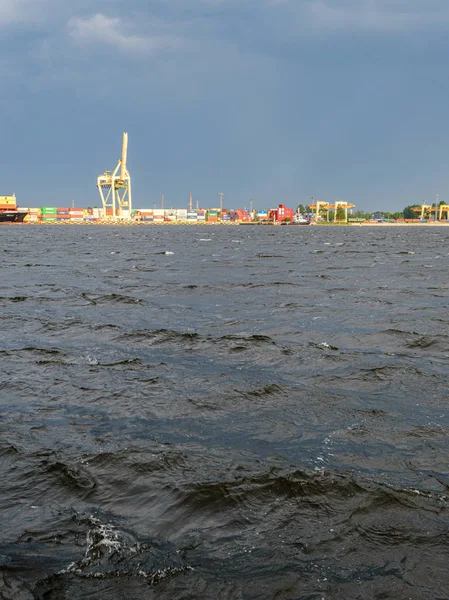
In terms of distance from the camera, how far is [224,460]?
463cm

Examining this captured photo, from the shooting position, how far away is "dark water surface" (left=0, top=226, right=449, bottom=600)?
10.3ft

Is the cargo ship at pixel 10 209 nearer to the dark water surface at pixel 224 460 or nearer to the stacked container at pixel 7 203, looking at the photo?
Answer: the stacked container at pixel 7 203

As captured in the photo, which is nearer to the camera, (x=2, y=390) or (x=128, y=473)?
(x=128, y=473)

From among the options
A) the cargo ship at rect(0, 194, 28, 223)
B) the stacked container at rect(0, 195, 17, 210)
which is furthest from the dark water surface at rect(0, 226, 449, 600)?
the stacked container at rect(0, 195, 17, 210)

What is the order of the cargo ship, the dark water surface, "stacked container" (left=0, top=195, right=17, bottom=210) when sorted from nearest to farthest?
1. the dark water surface
2. the cargo ship
3. "stacked container" (left=0, top=195, right=17, bottom=210)

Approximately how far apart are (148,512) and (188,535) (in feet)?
1.39

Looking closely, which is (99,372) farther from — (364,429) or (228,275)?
(228,275)

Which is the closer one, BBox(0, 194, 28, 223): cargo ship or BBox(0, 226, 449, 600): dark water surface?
BBox(0, 226, 449, 600): dark water surface

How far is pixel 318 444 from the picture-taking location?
4992mm

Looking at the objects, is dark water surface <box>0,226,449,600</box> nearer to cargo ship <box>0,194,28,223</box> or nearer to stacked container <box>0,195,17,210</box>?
cargo ship <box>0,194,28,223</box>

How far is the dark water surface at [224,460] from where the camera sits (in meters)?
3.13

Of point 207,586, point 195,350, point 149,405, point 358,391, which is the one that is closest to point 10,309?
point 195,350

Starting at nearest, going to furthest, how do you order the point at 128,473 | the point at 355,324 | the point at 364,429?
the point at 128,473 → the point at 364,429 → the point at 355,324

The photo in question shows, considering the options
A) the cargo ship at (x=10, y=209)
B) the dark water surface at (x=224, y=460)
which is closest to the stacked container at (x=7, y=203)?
the cargo ship at (x=10, y=209)
